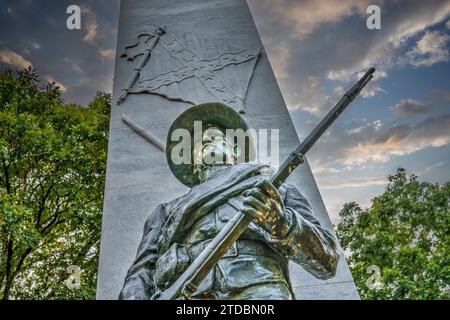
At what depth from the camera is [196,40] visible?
6.61 m

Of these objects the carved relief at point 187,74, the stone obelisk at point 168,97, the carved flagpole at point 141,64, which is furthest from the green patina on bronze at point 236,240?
the carved flagpole at point 141,64

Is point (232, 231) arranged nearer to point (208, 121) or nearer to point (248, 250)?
point (248, 250)

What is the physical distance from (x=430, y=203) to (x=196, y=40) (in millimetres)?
8465

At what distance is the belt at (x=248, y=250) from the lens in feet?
10.7

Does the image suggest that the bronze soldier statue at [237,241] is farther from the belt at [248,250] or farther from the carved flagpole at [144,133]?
the carved flagpole at [144,133]

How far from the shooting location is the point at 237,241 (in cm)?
333

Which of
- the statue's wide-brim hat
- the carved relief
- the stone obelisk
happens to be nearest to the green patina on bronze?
the statue's wide-brim hat

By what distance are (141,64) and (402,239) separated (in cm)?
Answer: 786

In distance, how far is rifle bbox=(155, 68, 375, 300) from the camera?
287cm

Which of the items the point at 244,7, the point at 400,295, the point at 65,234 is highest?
the point at 244,7

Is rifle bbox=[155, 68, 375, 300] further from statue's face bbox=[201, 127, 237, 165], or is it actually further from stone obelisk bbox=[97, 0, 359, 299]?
stone obelisk bbox=[97, 0, 359, 299]

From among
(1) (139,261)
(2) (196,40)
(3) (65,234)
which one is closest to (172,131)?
(1) (139,261)

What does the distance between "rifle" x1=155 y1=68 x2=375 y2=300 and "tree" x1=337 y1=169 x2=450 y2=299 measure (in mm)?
7160
